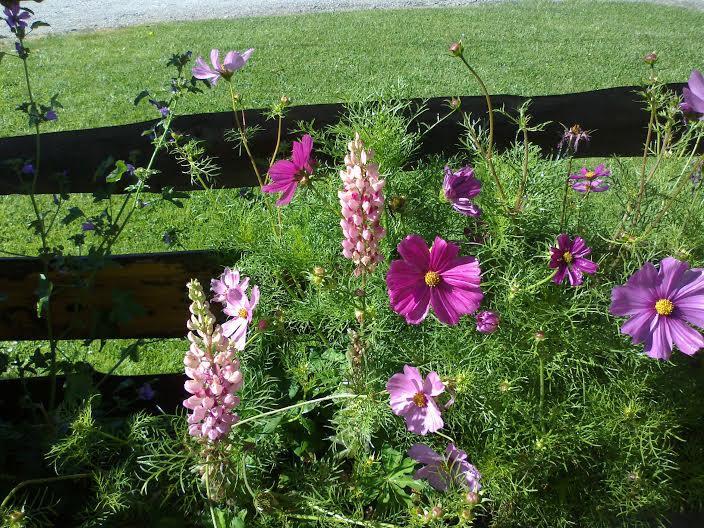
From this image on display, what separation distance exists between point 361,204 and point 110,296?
3.34 ft

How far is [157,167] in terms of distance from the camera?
1.94 metres

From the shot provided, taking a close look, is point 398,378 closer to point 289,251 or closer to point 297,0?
point 289,251

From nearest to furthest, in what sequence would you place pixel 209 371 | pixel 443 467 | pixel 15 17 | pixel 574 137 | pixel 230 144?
pixel 209 371, pixel 443 467, pixel 15 17, pixel 574 137, pixel 230 144

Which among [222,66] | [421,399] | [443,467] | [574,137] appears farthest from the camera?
[574,137]

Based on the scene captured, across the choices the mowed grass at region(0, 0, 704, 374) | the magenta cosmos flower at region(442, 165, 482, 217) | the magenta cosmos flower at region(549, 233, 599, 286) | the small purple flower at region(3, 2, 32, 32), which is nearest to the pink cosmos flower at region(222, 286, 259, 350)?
the magenta cosmos flower at region(442, 165, 482, 217)

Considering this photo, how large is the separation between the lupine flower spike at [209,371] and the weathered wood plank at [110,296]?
2.32ft

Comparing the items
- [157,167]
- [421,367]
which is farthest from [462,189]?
[157,167]

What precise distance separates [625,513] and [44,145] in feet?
5.47

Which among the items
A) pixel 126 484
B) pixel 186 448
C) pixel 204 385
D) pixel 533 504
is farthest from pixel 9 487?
pixel 533 504

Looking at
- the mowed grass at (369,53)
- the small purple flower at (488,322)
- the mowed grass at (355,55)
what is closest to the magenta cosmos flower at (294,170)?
the small purple flower at (488,322)

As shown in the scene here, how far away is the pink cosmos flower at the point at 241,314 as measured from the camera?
1205 millimetres

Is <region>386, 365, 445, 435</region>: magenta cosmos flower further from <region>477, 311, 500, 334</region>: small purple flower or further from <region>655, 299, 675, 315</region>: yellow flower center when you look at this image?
<region>655, 299, 675, 315</region>: yellow flower center

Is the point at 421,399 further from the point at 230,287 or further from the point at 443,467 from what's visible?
the point at 230,287

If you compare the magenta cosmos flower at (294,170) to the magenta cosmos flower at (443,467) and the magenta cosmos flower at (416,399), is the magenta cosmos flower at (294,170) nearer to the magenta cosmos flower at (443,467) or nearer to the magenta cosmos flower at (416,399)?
the magenta cosmos flower at (416,399)
